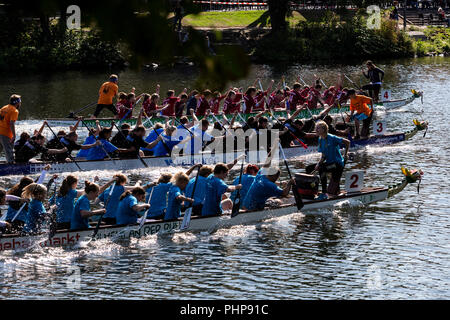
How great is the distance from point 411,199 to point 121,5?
49.7 feet

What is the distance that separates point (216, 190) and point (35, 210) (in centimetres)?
388

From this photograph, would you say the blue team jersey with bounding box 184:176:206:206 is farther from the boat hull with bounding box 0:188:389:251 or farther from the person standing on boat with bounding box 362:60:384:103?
the person standing on boat with bounding box 362:60:384:103

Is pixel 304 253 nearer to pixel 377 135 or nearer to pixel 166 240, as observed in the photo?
pixel 166 240

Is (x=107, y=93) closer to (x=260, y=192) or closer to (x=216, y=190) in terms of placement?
(x=260, y=192)

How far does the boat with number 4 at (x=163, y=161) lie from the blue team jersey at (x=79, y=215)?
21.4 feet

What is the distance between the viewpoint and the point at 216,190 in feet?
52.5

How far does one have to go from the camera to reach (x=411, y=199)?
19141 millimetres

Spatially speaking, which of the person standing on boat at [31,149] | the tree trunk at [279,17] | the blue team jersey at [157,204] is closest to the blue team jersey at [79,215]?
the blue team jersey at [157,204]

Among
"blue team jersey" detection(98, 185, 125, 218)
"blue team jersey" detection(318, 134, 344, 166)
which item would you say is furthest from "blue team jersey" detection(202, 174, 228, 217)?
"blue team jersey" detection(318, 134, 344, 166)

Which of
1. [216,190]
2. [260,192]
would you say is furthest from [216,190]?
[260,192]

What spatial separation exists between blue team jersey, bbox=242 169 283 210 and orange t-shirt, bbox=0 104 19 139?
25.7 ft

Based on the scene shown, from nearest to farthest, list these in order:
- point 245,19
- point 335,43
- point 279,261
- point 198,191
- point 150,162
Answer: point 279,261 → point 198,191 → point 150,162 → point 335,43 → point 245,19

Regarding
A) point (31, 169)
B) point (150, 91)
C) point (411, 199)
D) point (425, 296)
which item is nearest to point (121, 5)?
point (425, 296)

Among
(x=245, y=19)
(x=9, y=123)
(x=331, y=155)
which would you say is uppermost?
(x=245, y=19)
